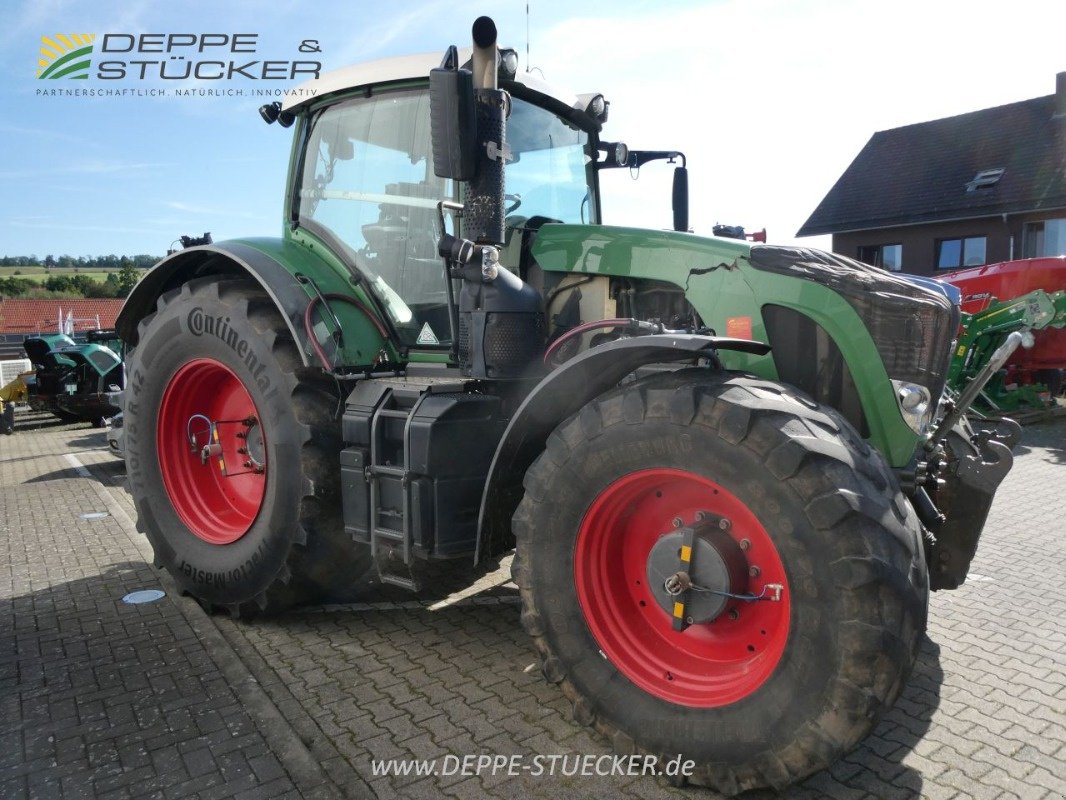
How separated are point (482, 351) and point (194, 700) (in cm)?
186

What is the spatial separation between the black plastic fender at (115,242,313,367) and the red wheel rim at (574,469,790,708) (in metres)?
1.70

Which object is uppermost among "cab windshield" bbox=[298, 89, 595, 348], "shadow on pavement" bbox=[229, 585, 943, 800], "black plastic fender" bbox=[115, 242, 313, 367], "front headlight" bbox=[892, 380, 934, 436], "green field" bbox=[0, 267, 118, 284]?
"green field" bbox=[0, 267, 118, 284]

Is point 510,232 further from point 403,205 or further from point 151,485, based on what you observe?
point 151,485

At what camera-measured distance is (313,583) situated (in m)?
3.98

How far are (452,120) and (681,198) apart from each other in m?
2.11

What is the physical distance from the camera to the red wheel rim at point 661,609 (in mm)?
2621

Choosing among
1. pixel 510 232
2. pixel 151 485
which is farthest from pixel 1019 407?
pixel 151 485

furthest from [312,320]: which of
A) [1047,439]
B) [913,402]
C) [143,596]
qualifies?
[1047,439]

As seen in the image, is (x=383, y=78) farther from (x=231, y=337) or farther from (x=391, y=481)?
(x=391, y=481)

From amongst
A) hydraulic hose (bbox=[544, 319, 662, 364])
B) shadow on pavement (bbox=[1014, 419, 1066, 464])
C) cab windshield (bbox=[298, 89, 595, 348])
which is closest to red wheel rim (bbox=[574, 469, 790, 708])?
hydraulic hose (bbox=[544, 319, 662, 364])

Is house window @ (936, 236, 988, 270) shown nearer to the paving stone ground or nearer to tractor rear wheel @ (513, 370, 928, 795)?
the paving stone ground

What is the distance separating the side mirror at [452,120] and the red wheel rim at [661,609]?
51.9 inches

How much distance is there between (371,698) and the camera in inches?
131

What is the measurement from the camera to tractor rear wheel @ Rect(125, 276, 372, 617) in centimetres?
381
